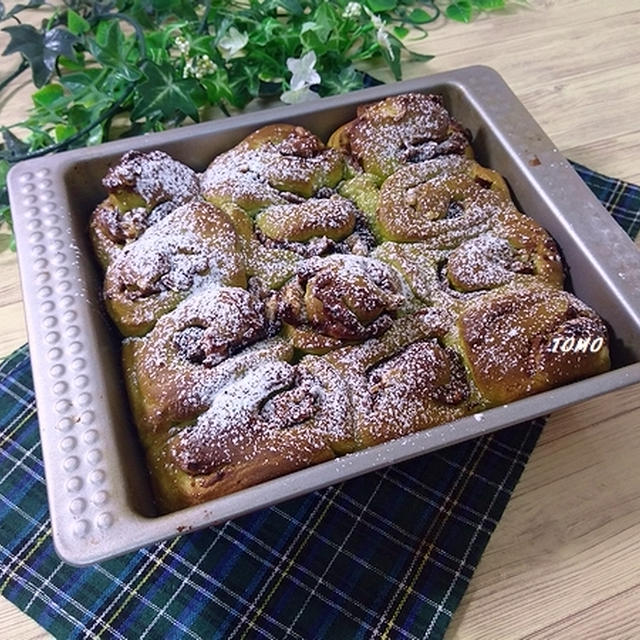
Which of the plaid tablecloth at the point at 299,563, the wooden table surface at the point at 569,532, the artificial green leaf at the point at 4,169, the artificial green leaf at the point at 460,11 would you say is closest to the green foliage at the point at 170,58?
the artificial green leaf at the point at 4,169

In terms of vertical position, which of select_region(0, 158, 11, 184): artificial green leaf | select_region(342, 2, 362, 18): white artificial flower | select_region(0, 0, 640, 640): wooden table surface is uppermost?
select_region(342, 2, 362, 18): white artificial flower

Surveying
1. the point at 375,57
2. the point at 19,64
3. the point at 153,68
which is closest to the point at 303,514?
the point at 153,68

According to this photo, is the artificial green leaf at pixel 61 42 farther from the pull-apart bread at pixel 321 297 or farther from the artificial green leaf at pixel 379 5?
the artificial green leaf at pixel 379 5

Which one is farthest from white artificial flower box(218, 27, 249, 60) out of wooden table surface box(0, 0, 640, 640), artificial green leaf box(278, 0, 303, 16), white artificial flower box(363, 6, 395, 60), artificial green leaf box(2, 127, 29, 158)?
wooden table surface box(0, 0, 640, 640)

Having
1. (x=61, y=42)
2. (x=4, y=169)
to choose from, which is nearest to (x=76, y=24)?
(x=61, y=42)

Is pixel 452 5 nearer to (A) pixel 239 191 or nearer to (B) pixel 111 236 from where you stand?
(A) pixel 239 191

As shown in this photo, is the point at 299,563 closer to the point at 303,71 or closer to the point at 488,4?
the point at 303,71

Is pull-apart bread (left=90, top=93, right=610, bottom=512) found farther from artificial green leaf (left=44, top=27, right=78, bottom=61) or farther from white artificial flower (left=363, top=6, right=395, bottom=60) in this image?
artificial green leaf (left=44, top=27, right=78, bottom=61)
